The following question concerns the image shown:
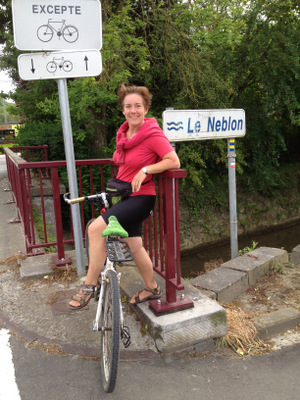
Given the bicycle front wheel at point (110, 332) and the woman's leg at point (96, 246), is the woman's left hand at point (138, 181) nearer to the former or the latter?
the woman's leg at point (96, 246)

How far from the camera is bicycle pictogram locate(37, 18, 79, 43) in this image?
3314 millimetres

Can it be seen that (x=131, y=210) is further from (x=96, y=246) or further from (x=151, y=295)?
(x=151, y=295)

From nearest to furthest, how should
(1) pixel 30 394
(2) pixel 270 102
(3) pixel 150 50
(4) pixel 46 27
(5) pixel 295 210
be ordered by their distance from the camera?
(1) pixel 30 394
(4) pixel 46 27
(3) pixel 150 50
(2) pixel 270 102
(5) pixel 295 210

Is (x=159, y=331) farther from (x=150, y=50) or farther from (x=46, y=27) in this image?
(x=150, y=50)

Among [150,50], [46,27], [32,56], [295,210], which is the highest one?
[150,50]

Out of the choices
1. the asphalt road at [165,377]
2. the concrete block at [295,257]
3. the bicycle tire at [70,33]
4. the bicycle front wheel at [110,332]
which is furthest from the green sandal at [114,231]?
the concrete block at [295,257]

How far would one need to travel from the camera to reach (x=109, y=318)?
2291mm

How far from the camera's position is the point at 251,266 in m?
4.04

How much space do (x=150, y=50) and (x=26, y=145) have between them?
4191mm

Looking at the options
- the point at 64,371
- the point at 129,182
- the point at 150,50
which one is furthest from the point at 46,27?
the point at 150,50

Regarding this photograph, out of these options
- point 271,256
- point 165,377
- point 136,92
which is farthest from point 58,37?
point 271,256

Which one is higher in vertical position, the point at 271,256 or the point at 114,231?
the point at 114,231

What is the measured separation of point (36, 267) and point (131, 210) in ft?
6.06

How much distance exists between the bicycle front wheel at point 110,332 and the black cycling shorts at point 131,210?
48cm
